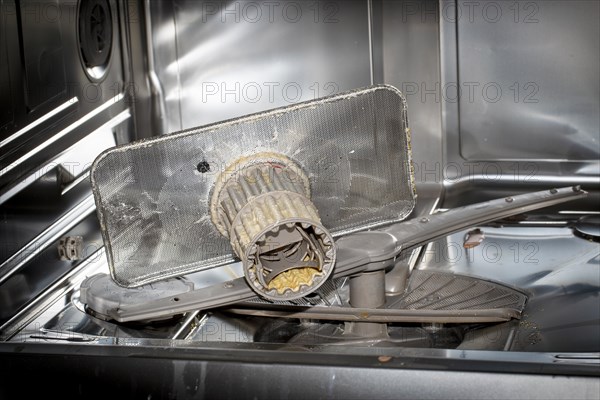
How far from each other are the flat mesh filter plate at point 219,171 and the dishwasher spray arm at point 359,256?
0.14 ft

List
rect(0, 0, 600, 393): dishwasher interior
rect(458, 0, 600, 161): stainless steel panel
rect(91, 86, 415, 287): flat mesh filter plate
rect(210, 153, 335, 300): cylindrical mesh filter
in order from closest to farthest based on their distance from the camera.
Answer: rect(210, 153, 335, 300): cylindrical mesh filter → rect(91, 86, 415, 287): flat mesh filter plate → rect(0, 0, 600, 393): dishwasher interior → rect(458, 0, 600, 161): stainless steel panel

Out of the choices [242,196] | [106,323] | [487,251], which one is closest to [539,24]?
[487,251]

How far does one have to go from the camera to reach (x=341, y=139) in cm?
135

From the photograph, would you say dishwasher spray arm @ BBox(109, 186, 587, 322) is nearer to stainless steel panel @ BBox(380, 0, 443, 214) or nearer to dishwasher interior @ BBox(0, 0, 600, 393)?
dishwasher interior @ BBox(0, 0, 600, 393)

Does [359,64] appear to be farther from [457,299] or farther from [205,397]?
[205,397]

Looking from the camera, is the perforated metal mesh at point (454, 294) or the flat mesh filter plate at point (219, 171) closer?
the flat mesh filter plate at point (219, 171)

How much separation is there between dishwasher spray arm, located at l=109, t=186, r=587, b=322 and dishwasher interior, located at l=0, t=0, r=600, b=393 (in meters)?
0.01

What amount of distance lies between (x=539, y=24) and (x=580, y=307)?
2.28 feet

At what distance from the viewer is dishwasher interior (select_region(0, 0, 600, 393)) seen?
4.81 feet

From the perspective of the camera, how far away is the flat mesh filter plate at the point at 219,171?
51.1 inches

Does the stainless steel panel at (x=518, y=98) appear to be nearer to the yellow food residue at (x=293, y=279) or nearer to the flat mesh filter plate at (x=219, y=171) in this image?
the flat mesh filter plate at (x=219, y=171)

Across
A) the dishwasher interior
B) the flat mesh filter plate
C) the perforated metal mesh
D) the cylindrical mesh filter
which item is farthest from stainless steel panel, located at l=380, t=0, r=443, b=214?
the cylindrical mesh filter

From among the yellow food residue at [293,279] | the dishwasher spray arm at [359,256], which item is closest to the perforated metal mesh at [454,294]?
the dishwasher spray arm at [359,256]

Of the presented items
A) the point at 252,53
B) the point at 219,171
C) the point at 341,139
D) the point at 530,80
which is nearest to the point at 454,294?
the point at 341,139
